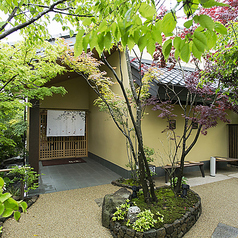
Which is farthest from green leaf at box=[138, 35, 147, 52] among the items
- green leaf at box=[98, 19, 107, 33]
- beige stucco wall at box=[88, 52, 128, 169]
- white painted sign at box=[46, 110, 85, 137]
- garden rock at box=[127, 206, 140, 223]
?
white painted sign at box=[46, 110, 85, 137]

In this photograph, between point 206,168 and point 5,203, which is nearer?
point 5,203

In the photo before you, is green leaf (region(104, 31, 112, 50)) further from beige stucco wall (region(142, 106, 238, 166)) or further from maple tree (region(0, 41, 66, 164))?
beige stucco wall (region(142, 106, 238, 166))

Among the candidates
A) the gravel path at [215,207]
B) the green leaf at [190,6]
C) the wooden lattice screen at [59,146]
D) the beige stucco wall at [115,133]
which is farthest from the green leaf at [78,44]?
the wooden lattice screen at [59,146]

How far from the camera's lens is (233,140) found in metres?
7.93

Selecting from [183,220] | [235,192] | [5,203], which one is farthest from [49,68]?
[235,192]

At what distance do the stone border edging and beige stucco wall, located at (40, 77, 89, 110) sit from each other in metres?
7.20

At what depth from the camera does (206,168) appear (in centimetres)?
736

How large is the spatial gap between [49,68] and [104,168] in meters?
4.58

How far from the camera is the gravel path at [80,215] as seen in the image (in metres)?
2.99

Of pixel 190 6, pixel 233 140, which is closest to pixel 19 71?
pixel 190 6

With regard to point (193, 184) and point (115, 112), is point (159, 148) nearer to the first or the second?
point (193, 184)

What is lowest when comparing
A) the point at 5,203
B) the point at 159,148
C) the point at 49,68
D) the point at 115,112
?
the point at 159,148

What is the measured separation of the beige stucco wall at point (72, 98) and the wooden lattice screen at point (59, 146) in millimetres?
629

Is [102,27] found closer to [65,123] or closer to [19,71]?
[19,71]
